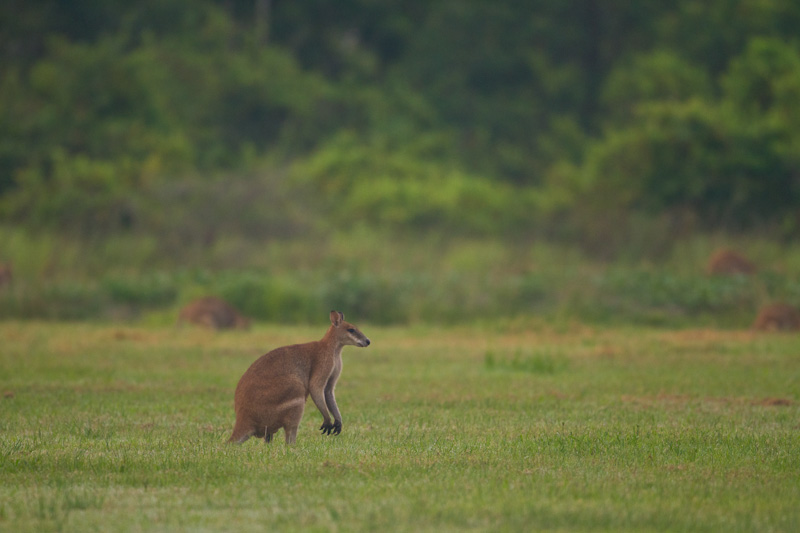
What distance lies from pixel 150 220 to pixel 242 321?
988 cm

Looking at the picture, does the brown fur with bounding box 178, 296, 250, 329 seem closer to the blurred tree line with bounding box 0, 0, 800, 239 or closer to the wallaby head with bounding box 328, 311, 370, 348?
the blurred tree line with bounding box 0, 0, 800, 239

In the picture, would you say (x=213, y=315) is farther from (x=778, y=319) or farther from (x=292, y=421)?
(x=292, y=421)

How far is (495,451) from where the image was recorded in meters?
8.28

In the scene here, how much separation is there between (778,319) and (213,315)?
10203mm

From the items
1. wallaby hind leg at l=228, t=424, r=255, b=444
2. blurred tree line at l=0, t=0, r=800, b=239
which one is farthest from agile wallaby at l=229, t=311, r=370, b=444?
blurred tree line at l=0, t=0, r=800, b=239

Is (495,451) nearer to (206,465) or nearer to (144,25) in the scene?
(206,465)

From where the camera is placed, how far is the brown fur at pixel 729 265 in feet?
81.3

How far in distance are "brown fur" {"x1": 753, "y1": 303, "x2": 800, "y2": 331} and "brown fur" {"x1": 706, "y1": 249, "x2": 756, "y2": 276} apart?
425 cm

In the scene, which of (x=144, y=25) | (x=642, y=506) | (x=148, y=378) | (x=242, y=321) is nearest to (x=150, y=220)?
(x=242, y=321)

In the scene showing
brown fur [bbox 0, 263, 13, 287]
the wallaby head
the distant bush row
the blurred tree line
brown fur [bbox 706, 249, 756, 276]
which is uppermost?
the blurred tree line

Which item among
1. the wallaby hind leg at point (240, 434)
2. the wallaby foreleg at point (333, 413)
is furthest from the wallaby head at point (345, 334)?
the wallaby hind leg at point (240, 434)

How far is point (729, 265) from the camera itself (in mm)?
24969

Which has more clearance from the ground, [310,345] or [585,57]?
[585,57]

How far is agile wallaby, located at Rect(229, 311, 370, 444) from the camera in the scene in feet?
27.5
